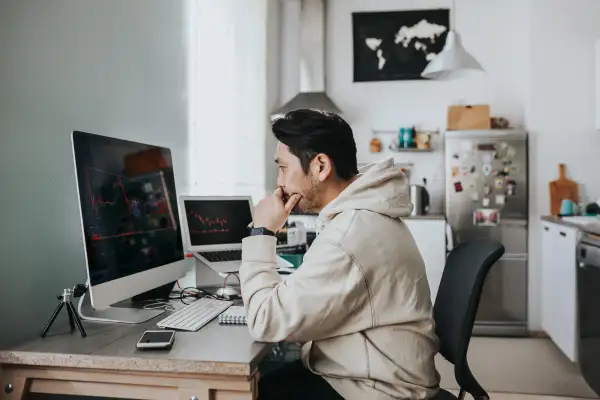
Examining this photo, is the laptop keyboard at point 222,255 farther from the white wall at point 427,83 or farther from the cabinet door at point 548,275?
the white wall at point 427,83

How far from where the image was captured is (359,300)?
1206mm

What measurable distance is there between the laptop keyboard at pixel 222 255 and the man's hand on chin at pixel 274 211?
2.14ft

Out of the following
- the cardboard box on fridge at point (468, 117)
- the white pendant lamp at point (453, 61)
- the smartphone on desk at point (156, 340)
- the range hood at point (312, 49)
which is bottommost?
the smartphone on desk at point (156, 340)

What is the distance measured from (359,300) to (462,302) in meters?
0.38

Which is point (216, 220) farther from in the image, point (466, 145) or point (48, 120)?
point (466, 145)

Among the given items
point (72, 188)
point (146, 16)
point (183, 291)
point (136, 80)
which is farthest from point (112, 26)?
point (183, 291)

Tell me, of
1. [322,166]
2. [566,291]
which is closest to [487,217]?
[566,291]

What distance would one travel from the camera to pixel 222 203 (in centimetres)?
220

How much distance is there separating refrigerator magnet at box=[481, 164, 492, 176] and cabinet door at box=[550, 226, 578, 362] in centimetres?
75

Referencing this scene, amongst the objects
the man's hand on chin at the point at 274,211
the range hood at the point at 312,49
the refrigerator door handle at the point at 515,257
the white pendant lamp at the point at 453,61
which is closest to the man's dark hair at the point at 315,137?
the man's hand on chin at the point at 274,211

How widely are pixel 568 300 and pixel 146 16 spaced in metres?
3.01

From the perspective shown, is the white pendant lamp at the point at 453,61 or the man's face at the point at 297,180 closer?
the man's face at the point at 297,180

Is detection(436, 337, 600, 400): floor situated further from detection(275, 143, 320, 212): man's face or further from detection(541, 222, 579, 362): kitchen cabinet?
detection(275, 143, 320, 212): man's face

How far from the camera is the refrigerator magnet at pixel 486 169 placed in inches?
165
